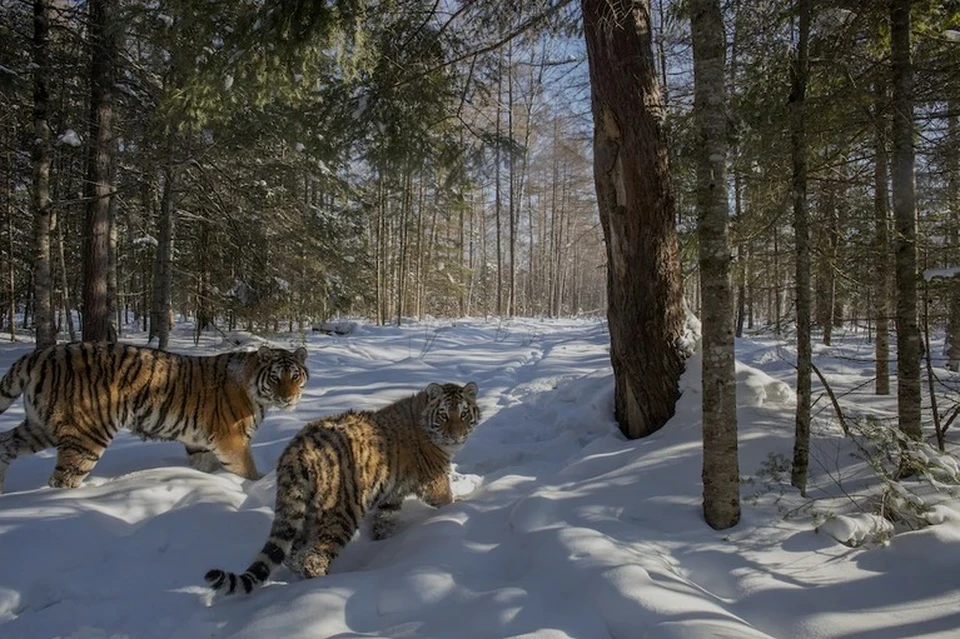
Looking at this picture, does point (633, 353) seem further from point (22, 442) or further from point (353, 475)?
point (22, 442)

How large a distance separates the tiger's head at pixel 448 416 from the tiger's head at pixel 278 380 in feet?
4.49

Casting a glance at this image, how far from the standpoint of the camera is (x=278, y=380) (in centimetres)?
497

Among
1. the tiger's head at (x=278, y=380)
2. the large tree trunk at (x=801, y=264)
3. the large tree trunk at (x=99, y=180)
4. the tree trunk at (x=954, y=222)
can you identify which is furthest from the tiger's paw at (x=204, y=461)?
the tree trunk at (x=954, y=222)

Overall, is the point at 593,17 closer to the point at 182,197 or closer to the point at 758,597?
the point at 758,597

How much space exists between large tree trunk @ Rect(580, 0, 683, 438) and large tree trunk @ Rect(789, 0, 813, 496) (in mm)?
1597

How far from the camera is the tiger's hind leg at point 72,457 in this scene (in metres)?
4.33

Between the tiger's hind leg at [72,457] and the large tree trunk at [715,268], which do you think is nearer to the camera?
the large tree trunk at [715,268]

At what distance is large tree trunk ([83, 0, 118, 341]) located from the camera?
889cm

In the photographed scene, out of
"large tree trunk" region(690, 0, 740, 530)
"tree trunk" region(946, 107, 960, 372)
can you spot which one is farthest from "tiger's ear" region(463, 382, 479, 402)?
"tree trunk" region(946, 107, 960, 372)

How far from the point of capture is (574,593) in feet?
8.76

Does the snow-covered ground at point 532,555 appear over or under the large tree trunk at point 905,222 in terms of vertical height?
under

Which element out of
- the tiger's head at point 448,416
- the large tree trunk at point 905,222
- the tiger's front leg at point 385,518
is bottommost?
the tiger's front leg at point 385,518

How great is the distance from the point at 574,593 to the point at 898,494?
2.12m

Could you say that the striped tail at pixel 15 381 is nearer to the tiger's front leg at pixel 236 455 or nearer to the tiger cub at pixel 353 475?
the tiger's front leg at pixel 236 455
